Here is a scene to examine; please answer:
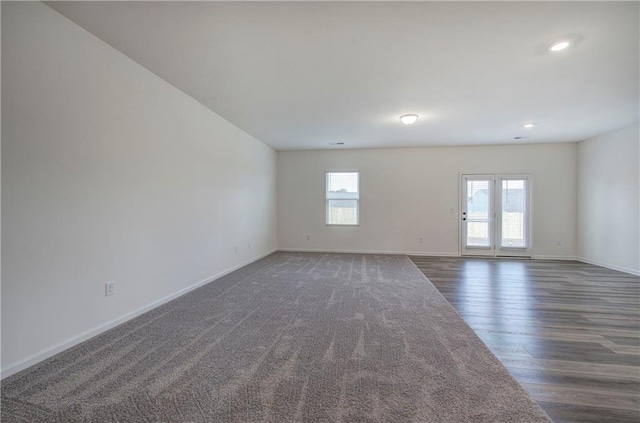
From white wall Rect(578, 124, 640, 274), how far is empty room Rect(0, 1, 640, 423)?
58mm

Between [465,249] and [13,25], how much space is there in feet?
24.8

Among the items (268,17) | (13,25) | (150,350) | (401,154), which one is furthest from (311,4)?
(401,154)

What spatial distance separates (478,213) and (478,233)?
466 mm

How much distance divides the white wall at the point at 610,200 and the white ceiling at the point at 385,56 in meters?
0.72

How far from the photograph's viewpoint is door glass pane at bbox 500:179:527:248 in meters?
6.57

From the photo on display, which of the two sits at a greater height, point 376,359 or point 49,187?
point 49,187

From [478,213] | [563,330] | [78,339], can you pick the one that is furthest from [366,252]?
[78,339]

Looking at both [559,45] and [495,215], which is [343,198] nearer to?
[495,215]

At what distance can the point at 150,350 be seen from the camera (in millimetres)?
2246

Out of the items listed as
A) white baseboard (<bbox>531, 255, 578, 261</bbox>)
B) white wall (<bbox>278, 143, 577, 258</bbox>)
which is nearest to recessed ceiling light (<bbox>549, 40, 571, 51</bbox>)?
white wall (<bbox>278, 143, 577, 258</bbox>)

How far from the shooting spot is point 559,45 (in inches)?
97.3

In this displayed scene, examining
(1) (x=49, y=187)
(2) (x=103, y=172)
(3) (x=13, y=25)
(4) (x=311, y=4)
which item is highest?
(4) (x=311, y=4)

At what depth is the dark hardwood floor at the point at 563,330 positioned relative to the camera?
1.72m

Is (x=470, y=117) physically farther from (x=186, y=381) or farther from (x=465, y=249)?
(x=186, y=381)
